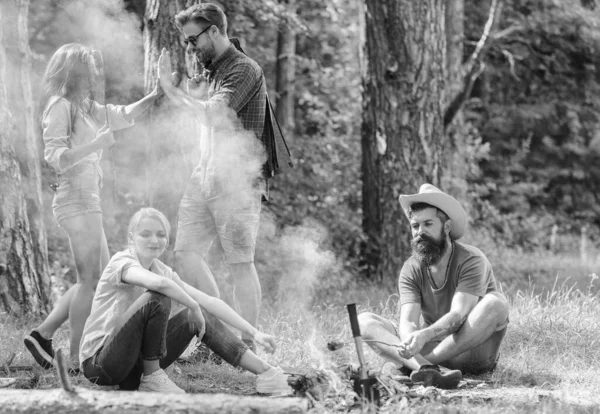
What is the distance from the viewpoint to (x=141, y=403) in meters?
3.66

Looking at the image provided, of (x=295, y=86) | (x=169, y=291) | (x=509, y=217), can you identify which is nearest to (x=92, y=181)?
(x=169, y=291)

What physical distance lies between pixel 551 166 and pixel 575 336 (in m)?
13.4

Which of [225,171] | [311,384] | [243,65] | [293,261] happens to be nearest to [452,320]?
[311,384]

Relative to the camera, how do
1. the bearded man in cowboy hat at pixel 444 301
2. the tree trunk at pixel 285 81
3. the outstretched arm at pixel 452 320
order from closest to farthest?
the outstretched arm at pixel 452 320, the bearded man in cowboy hat at pixel 444 301, the tree trunk at pixel 285 81

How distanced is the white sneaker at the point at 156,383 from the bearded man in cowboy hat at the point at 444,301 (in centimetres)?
136

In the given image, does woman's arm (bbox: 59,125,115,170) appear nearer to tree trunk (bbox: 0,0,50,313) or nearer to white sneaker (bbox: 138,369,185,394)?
white sneaker (bbox: 138,369,185,394)

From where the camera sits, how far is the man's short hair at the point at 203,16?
550cm

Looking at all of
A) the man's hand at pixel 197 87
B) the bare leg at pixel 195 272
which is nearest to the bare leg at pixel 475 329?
the bare leg at pixel 195 272

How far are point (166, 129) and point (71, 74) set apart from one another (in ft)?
2.95

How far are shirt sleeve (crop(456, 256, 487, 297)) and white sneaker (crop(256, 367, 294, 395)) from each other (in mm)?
1275

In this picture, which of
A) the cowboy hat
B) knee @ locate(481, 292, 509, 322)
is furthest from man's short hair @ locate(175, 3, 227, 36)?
knee @ locate(481, 292, 509, 322)

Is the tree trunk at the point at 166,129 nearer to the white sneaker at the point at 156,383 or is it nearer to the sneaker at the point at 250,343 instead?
the sneaker at the point at 250,343

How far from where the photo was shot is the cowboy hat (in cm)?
539

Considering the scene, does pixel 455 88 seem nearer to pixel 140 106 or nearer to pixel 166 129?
pixel 166 129
